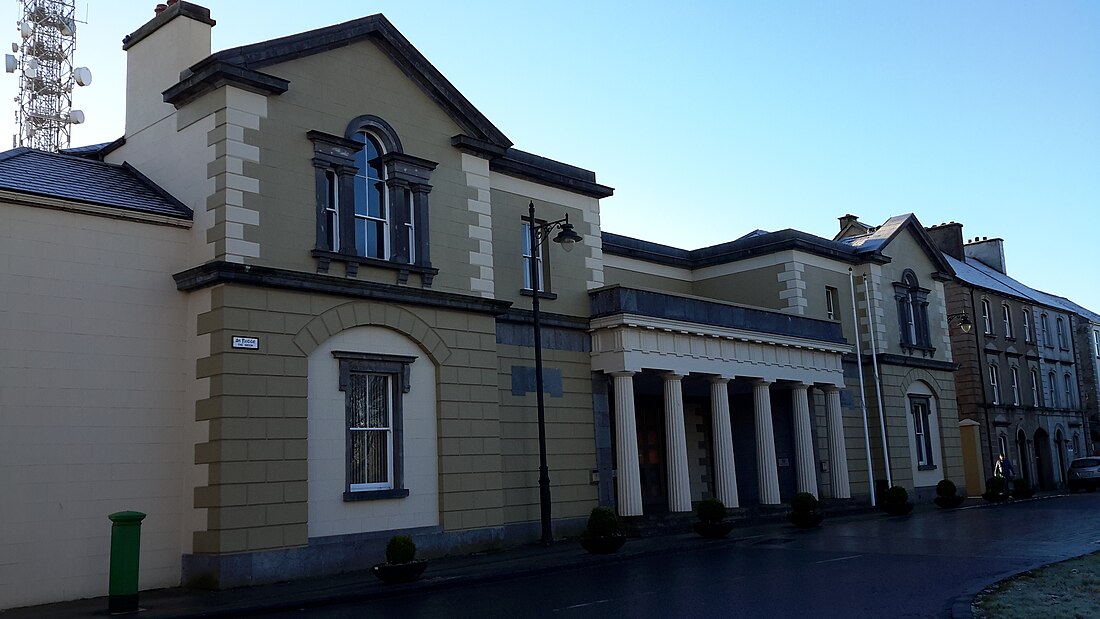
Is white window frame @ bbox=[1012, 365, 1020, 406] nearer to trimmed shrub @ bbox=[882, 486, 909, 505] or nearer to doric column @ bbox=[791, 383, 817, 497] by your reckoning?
trimmed shrub @ bbox=[882, 486, 909, 505]

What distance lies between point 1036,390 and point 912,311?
18365mm

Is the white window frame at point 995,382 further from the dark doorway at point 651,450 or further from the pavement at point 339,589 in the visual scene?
the pavement at point 339,589

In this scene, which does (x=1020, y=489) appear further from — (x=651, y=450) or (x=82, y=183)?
(x=82, y=183)

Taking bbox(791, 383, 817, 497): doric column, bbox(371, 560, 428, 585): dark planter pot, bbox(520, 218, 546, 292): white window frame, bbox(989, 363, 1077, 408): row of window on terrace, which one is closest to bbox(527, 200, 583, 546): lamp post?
bbox(520, 218, 546, 292): white window frame

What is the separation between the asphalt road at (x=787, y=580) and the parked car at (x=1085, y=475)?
24.7m

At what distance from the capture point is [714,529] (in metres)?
22.9

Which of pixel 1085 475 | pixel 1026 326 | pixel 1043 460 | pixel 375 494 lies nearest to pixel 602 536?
pixel 375 494

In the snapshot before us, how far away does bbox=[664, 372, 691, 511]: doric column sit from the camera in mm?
25172

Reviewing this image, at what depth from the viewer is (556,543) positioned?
22438 millimetres

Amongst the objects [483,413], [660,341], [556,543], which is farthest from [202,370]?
[660,341]

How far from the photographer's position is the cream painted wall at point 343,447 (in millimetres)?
18109

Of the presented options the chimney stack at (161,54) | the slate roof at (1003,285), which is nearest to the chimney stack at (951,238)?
the slate roof at (1003,285)

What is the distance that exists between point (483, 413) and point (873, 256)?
2029 centimetres

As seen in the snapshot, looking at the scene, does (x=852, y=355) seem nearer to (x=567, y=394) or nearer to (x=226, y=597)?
(x=567, y=394)
